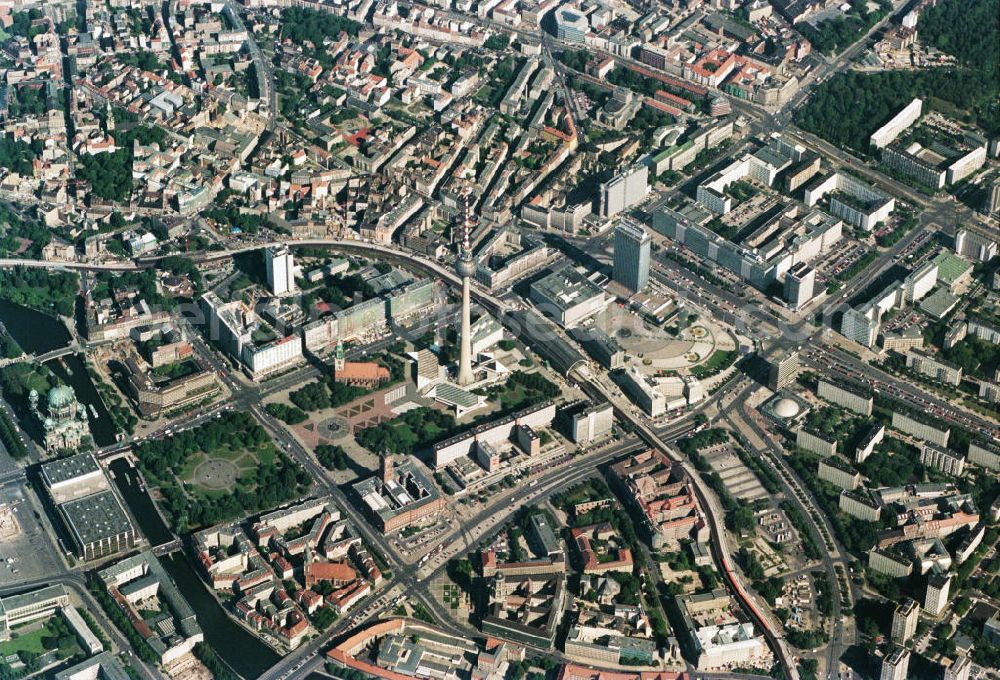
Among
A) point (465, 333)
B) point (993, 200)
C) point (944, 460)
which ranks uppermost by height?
point (465, 333)

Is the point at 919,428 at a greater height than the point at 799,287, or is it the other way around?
the point at 799,287

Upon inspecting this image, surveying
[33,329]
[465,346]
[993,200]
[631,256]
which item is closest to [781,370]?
[631,256]

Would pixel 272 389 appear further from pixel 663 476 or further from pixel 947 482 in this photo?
pixel 947 482

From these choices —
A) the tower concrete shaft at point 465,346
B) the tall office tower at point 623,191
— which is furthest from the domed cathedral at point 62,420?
the tall office tower at point 623,191

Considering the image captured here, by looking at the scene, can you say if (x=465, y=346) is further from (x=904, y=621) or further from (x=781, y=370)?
(x=904, y=621)

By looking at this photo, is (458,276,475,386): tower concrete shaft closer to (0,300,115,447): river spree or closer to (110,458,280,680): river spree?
(110,458,280,680): river spree

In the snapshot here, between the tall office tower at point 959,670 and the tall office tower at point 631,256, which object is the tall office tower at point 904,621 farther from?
the tall office tower at point 631,256

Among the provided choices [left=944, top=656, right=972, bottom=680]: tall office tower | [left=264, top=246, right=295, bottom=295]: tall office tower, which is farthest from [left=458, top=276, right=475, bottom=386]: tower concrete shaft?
[left=944, top=656, right=972, bottom=680]: tall office tower
